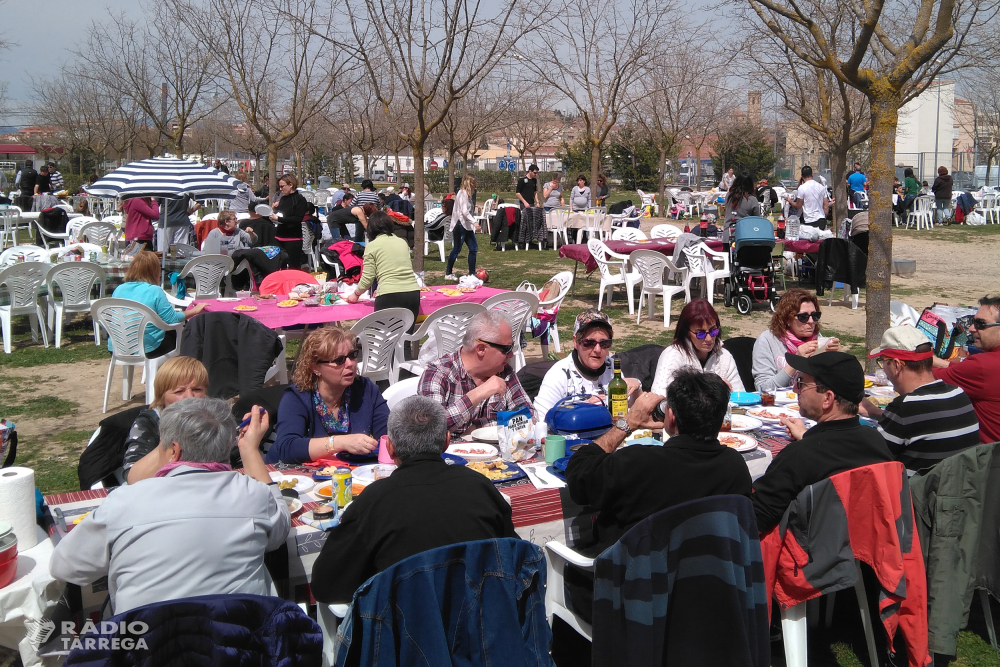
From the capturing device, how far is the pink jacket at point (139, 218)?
12.1m

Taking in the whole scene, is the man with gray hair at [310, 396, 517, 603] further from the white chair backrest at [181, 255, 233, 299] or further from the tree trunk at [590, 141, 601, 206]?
the tree trunk at [590, 141, 601, 206]

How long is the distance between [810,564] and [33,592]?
8.29ft

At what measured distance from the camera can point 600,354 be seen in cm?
428

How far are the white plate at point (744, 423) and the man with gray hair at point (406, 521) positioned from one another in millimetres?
1774

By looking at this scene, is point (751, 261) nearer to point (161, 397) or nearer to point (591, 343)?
point (591, 343)

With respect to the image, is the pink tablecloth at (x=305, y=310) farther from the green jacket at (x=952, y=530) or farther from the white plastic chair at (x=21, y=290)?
the green jacket at (x=952, y=530)

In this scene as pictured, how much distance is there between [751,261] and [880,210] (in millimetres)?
4734

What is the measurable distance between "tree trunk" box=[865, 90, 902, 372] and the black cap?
337 centimetres

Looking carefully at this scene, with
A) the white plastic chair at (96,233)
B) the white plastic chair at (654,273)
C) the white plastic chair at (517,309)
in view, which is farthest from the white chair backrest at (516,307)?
the white plastic chair at (96,233)

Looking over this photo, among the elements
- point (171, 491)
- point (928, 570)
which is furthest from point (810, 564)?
point (171, 491)

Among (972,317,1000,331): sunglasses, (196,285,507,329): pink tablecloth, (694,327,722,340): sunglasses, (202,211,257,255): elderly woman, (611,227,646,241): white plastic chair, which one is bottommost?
(196,285,507,329): pink tablecloth

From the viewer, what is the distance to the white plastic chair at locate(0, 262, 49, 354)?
8.86 m

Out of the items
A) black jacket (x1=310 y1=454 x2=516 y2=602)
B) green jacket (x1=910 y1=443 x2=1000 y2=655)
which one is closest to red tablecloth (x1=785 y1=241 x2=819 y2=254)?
green jacket (x1=910 y1=443 x2=1000 y2=655)

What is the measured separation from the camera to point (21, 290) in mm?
9062
